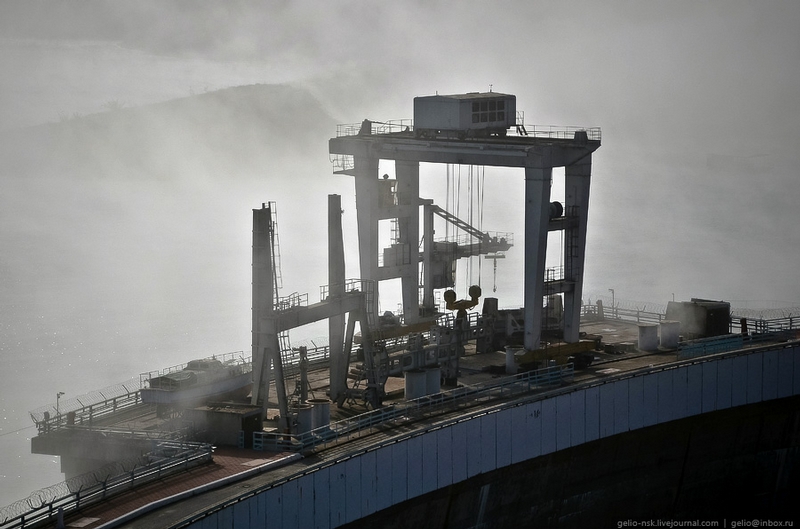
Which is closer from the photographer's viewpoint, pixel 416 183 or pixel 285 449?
pixel 285 449

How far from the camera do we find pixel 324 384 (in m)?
45.6

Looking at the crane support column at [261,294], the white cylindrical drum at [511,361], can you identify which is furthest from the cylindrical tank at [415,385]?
the white cylindrical drum at [511,361]

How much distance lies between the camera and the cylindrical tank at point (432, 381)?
4175 centimetres

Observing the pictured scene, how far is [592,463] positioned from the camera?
4194 centimetres

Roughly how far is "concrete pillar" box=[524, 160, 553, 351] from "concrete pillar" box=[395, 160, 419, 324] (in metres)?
6.52

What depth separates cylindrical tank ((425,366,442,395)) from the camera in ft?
137

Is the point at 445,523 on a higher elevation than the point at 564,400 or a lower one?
lower

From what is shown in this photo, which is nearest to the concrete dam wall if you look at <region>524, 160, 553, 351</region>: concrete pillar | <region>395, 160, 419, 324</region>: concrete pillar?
<region>524, 160, 553, 351</region>: concrete pillar

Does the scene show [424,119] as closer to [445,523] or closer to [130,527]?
[445,523]

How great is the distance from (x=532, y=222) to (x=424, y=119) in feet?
23.2

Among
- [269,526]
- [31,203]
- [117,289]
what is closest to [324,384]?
[269,526]

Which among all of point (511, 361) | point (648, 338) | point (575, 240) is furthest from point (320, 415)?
point (648, 338)

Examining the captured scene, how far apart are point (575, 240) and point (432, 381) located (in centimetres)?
1117

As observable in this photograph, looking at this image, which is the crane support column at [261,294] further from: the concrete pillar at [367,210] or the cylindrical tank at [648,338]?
the cylindrical tank at [648,338]
